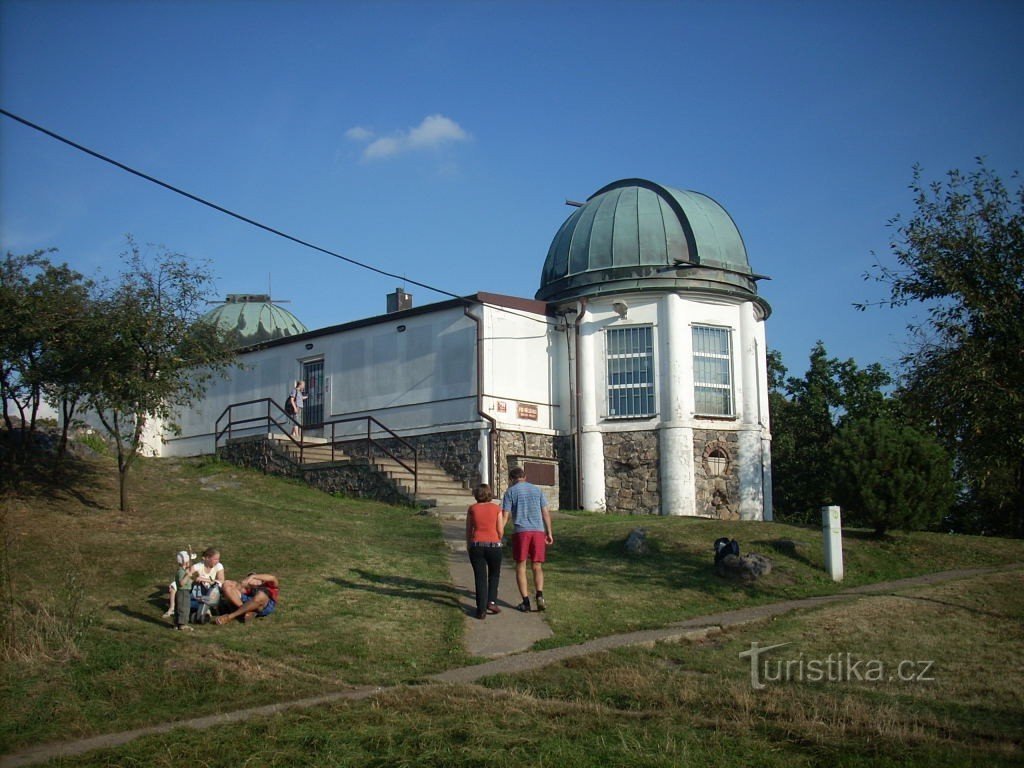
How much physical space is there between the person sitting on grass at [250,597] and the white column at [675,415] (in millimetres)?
12762

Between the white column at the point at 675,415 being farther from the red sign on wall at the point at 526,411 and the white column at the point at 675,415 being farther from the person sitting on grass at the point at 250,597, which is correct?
the person sitting on grass at the point at 250,597

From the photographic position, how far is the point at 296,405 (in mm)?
25328

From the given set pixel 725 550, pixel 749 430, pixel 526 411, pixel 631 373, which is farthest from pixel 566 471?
pixel 725 550

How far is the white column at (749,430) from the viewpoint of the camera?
2350cm

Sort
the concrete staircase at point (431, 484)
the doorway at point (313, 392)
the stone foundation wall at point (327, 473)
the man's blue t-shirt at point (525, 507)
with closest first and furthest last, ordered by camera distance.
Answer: the man's blue t-shirt at point (525, 507)
the concrete staircase at point (431, 484)
the stone foundation wall at point (327, 473)
the doorway at point (313, 392)

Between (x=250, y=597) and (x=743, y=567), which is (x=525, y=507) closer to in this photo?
(x=250, y=597)

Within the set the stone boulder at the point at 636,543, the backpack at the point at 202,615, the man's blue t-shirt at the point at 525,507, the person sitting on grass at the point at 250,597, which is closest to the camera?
the backpack at the point at 202,615

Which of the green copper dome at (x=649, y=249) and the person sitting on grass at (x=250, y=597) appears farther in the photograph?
the green copper dome at (x=649, y=249)

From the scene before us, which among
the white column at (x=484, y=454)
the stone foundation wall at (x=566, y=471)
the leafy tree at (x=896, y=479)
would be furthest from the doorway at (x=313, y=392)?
the leafy tree at (x=896, y=479)

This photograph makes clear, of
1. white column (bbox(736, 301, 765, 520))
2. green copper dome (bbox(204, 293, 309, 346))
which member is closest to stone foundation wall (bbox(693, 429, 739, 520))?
white column (bbox(736, 301, 765, 520))

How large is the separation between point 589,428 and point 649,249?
180 inches

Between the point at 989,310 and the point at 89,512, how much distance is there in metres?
13.1

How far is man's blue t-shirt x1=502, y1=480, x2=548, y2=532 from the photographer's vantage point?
12055 mm

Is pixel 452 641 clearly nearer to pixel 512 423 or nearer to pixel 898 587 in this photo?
pixel 898 587
